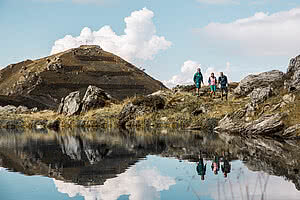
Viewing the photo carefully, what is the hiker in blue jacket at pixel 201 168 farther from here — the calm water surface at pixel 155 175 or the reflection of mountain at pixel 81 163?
the reflection of mountain at pixel 81 163

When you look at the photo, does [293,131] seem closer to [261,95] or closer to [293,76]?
[261,95]

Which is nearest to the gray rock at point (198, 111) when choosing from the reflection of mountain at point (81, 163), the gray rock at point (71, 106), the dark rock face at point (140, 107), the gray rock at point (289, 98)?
the dark rock face at point (140, 107)

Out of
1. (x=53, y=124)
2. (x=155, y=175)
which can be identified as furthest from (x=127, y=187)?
(x=53, y=124)

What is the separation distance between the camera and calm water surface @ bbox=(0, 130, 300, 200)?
898 cm

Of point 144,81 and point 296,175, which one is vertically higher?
point 144,81

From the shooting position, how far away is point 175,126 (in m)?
36.9

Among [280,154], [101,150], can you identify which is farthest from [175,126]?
[280,154]

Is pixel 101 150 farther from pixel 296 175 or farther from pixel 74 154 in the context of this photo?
pixel 296 175

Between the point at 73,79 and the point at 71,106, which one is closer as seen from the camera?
the point at 71,106

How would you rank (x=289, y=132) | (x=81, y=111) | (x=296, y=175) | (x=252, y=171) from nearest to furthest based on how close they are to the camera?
(x=296, y=175) < (x=252, y=171) < (x=289, y=132) < (x=81, y=111)

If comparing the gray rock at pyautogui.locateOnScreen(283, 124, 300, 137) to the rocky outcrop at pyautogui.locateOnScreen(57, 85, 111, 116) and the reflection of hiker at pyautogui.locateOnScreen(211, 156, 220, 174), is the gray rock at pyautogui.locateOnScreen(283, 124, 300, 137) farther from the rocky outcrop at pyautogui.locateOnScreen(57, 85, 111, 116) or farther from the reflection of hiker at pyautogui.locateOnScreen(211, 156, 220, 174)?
the rocky outcrop at pyautogui.locateOnScreen(57, 85, 111, 116)

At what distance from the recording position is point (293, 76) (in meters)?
29.6

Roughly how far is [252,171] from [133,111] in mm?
30999

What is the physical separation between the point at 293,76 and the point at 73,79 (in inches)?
5713
